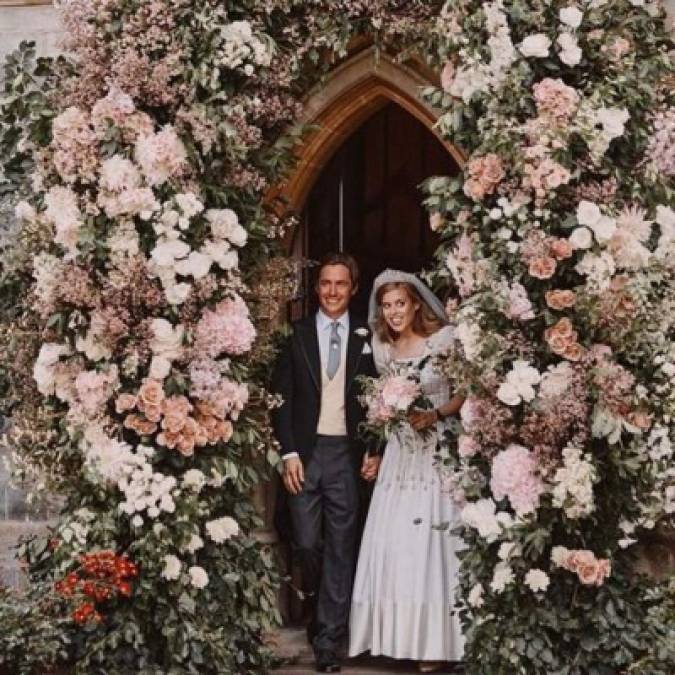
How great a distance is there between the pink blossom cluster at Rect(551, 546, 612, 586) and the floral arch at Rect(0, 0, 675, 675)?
20mm

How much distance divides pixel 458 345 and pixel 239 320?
1.00 m

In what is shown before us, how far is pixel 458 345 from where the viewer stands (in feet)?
27.6

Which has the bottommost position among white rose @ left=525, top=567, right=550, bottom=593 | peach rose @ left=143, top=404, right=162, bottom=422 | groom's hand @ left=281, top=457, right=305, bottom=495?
white rose @ left=525, top=567, right=550, bottom=593

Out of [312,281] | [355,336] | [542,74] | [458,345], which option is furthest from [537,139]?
[312,281]

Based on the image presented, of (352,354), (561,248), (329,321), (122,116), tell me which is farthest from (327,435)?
(122,116)

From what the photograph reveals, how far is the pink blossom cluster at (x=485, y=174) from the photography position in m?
8.09

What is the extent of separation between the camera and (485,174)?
8094 mm

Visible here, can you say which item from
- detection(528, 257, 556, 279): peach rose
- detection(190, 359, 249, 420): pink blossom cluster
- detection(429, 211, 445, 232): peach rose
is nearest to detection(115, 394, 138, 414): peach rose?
detection(190, 359, 249, 420): pink blossom cluster

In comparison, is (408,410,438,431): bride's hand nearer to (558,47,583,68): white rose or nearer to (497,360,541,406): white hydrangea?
(497,360,541,406): white hydrangea

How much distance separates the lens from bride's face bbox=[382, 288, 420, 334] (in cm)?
889

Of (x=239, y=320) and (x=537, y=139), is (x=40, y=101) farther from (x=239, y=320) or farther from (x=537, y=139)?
(x=537, y=139)

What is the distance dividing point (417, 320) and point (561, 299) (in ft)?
A: 4.07

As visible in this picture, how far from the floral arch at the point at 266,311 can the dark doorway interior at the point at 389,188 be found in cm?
154

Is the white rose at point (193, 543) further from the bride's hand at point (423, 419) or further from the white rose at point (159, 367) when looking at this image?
the bride's hand at point (423, 419)
